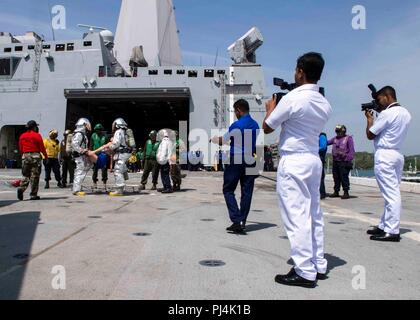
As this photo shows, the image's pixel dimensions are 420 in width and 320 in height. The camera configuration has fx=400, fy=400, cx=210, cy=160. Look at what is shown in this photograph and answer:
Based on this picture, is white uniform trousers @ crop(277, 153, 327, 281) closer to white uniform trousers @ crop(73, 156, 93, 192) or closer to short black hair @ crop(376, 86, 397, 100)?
short black hair @ crop(376, 86, 397, 100)

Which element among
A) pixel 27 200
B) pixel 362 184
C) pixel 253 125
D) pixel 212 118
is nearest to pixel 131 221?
pixel 253 125

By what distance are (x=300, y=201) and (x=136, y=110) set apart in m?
39.3

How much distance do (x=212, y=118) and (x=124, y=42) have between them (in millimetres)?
14207

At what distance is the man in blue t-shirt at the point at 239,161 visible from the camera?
507cm

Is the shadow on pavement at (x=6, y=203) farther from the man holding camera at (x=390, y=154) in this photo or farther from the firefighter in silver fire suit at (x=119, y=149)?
the man holding camera at (x=390, y=154)

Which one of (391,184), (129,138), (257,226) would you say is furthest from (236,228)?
(129,138)

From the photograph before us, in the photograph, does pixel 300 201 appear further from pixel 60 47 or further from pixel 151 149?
pixel 60 47

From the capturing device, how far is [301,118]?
10.1 feet

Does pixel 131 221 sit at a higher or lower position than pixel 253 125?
lower

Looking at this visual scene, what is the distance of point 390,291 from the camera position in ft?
9.48

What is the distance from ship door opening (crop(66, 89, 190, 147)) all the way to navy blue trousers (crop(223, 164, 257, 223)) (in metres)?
25.8

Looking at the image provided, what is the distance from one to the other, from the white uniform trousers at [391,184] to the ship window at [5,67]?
32.0m

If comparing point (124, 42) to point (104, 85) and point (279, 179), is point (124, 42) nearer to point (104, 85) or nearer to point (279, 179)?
point (104, 85)
